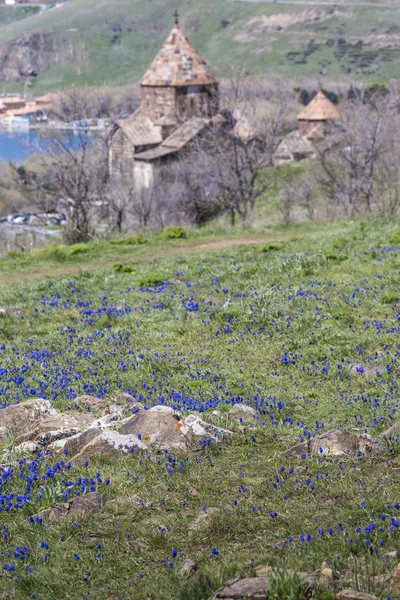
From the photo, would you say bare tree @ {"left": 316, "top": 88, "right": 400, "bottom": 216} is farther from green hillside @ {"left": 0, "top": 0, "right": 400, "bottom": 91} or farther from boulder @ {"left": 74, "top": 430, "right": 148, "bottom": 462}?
green hillside @ {"left": 0, "top": 0, "right": 400, "bottom": 91}

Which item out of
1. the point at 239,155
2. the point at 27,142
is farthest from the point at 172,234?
the point at 239,155

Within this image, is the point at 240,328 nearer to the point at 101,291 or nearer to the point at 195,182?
the point at 101,291

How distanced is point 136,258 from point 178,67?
39771 mm

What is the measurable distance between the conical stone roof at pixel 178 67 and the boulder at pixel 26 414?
4824 centimetres

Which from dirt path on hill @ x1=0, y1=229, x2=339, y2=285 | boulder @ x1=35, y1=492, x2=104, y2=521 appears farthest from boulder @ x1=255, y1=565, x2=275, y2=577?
dirt path on hill @ x1=0, y1=229, x2=339, y2=285

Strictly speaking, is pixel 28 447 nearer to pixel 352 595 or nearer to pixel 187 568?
pixel 187 568

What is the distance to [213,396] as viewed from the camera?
25.1ft

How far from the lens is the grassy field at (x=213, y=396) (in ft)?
13.9

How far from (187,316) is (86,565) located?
668cm

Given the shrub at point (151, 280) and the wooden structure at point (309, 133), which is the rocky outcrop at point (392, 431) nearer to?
the shrub at point (151, 280)

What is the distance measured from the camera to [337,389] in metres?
7.77

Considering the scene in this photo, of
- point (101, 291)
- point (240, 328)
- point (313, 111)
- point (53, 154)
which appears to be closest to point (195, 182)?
point (53, 154)

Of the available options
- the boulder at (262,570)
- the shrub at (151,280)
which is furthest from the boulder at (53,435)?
the shrub at (151,280)

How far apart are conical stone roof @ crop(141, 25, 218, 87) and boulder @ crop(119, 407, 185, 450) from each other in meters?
49.0
